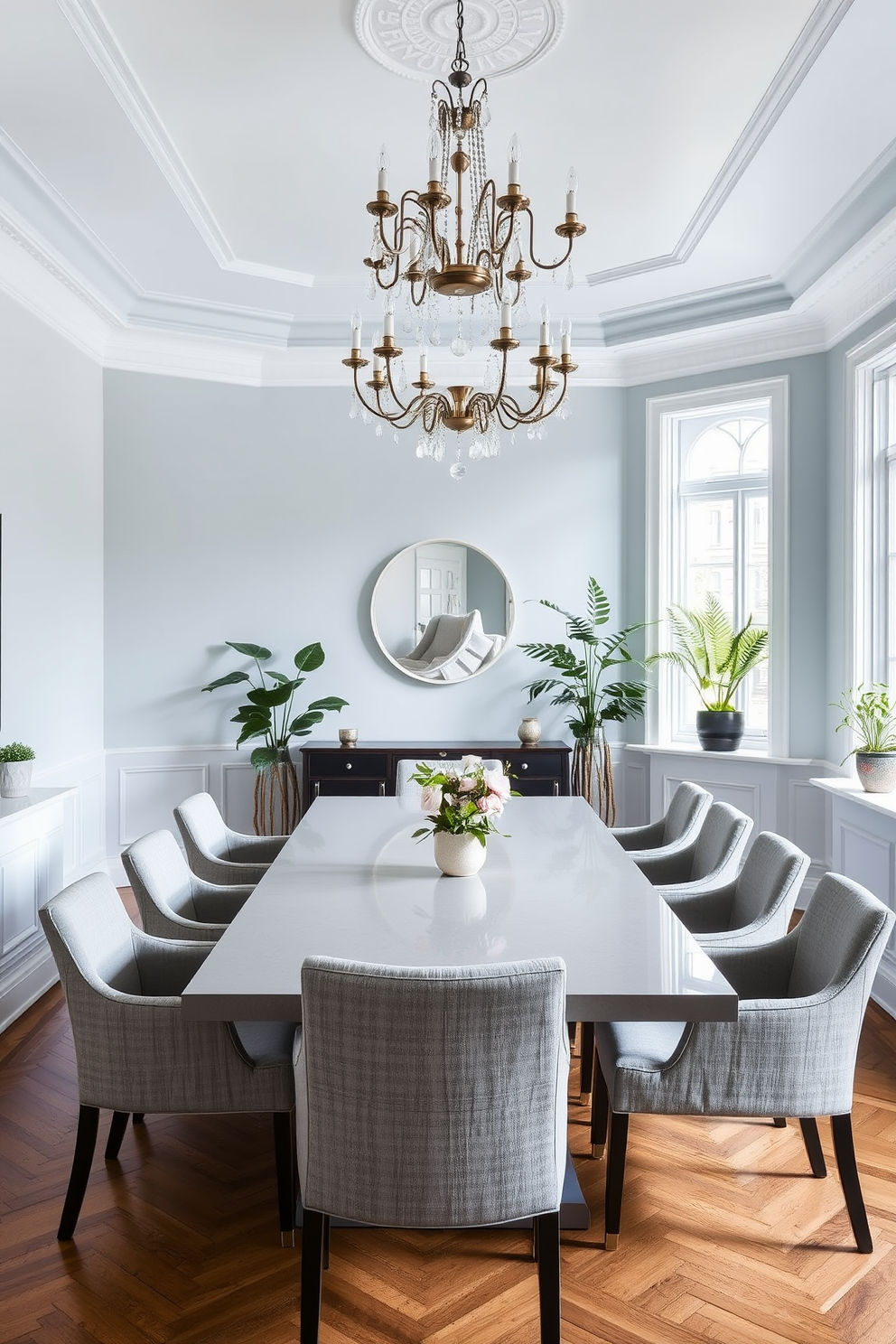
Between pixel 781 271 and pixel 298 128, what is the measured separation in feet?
7.99

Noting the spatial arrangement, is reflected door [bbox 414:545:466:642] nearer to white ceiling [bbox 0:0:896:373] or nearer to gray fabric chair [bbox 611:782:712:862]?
white ceiling [bbox 0:0:896:373]

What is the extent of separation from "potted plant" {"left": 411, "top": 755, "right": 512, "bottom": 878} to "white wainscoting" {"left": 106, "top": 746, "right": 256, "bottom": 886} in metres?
3.03

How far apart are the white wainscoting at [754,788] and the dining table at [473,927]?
2.15 meters

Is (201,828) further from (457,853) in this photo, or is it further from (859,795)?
(859,795)

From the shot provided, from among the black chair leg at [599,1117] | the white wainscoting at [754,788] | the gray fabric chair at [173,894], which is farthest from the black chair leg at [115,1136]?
the white wainscoting at [754,788]

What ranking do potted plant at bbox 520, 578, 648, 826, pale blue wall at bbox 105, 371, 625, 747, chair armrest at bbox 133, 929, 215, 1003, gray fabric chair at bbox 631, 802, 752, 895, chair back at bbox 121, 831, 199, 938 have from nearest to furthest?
chair armrest at bbox 133, 929, 215, 1003 < chair back at bbox 121, 831, 199, 938 < gray fabric chair at bbox 631, 802, 752, 895 < potted plant at bbox 520, 578, 648, 826 < pale blue wall at bbox 105, 371, 625, 747

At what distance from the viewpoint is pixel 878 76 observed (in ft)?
9.64

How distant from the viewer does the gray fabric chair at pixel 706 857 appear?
2.88 metres

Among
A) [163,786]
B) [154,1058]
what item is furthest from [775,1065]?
[163,786]

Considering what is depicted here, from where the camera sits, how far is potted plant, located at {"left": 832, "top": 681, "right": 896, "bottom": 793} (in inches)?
154

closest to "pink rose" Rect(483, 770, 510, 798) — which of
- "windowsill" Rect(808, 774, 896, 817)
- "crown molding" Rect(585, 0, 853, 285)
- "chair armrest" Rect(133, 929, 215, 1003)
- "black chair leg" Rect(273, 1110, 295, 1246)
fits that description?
"chair armrest" Rect(133, 929, 215, 1003)

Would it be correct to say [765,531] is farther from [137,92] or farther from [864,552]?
[137,92]

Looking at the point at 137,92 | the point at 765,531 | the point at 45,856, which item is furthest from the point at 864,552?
the point at 45,856

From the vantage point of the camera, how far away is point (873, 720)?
4.03 m
